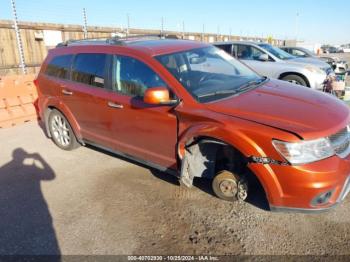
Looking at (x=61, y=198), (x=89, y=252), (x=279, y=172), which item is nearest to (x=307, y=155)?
(x=279, y=172)

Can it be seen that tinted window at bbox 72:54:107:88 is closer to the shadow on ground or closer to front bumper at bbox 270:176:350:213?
the shadow on ground

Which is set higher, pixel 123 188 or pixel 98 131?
pixel 98 131

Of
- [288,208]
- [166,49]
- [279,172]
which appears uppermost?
[166,49]

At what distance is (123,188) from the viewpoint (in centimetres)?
403

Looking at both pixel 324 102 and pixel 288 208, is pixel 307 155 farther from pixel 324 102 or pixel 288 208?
pixel 324 102

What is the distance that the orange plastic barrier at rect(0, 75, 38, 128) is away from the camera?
Result: 7.19 m

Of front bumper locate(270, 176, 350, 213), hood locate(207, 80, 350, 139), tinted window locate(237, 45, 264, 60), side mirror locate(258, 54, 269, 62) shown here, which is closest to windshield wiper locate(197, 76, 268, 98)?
hood locate(207, 80, 350, 139)

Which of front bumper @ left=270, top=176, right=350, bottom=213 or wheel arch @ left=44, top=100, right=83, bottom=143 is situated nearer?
front bumper @ left=270, top=176, right=350, bottom=213

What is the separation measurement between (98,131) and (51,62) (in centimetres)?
177

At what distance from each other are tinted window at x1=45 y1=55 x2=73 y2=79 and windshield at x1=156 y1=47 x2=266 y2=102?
198 cm

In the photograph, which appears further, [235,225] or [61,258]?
[235,225]

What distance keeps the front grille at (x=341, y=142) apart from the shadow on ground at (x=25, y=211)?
2.75 metres

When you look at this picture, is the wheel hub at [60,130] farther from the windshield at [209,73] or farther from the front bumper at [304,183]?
the front bumper at [304,183]

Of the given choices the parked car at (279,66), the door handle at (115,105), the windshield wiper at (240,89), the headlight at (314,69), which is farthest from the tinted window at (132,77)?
the headlight at (314,69)
